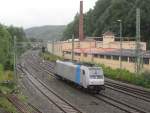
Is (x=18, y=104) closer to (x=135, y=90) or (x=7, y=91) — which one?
(x=7, y=91)

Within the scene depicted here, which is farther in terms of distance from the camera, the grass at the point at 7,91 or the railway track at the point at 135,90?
the railway track at the point at 135,90

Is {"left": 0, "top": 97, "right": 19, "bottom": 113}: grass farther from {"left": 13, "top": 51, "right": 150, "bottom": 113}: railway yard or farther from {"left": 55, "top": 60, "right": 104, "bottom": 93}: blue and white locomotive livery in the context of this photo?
{"left": 55, "top": 60, "right": 104, "bottom": 93}: blue and white locomotive livery

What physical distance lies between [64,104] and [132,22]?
70349mm

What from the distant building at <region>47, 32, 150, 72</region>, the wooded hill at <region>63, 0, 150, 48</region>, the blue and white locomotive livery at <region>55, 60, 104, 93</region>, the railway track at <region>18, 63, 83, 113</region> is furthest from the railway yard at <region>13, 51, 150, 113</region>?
the wooded hill at <region>63, 0, 150, 48</region>

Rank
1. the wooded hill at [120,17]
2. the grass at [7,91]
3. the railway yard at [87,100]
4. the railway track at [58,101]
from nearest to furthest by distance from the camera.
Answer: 1. the grass at [7,91]
2. the railway track at [58,101]
3. the railway yard at [87,100]
4. the wooded hill at [120,17]

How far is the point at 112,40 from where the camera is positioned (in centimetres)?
8312

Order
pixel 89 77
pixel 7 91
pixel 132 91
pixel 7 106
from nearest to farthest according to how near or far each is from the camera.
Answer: pixel 7 106 → pixel 89 77 → pixel 7 91 → pixel 132 91

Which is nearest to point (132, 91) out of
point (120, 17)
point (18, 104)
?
point (18, 104)

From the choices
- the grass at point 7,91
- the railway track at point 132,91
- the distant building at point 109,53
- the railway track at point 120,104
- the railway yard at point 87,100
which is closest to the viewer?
the grass at point 7,91

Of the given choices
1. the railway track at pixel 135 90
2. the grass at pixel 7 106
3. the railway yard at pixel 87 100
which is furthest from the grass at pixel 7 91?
the railway track at pixel 135 90

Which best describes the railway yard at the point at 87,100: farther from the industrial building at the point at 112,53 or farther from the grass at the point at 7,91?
the industrial building at the point at 112,53

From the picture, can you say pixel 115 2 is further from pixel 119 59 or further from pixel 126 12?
pixel 119 59

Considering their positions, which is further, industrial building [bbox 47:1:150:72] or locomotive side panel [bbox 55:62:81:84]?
industrial building [bbox 47:1:150:72]

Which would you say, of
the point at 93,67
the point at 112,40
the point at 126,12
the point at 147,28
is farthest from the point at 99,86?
the point at 126,12
